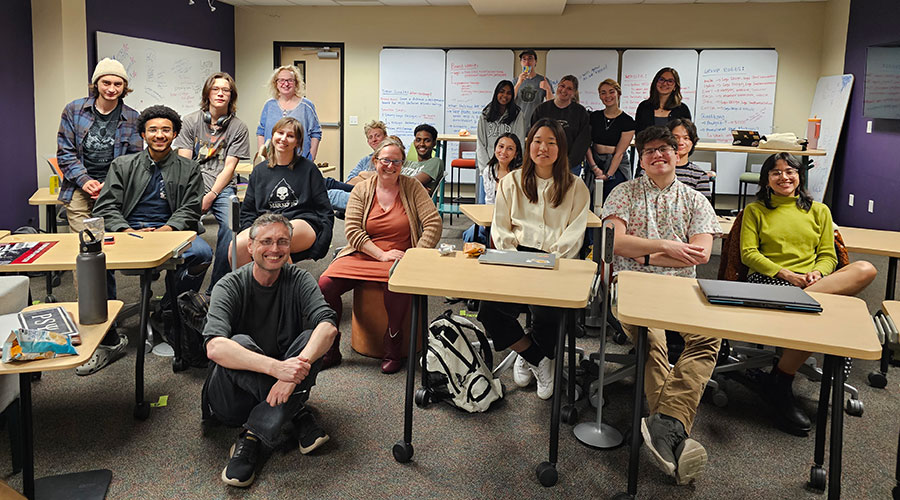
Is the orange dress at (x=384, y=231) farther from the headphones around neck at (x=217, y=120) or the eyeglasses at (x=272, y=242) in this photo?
the headphones around neck at (x=217, y=120)

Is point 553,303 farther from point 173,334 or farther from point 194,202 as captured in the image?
point 194,202

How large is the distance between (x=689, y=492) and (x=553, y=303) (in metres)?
0.76

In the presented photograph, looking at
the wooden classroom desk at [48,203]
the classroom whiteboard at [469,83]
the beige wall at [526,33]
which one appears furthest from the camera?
the classroom whiteboard at [469,83]

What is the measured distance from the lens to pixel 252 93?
29.5 ft

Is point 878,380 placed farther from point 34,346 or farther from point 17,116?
point 17,116

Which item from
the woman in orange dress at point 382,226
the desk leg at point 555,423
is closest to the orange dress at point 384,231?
the woman in orange dress at point 382,226

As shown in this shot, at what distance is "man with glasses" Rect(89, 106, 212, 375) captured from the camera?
350 centimetres

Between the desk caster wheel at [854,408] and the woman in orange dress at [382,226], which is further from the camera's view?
the woman in orange dress at [382,226]

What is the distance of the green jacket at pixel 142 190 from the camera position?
3490 mm

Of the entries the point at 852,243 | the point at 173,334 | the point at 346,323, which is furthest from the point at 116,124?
the point at 852,243

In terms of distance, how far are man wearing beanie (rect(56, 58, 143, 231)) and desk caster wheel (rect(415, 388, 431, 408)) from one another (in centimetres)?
219

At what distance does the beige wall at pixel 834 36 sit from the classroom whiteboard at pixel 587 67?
2261mm

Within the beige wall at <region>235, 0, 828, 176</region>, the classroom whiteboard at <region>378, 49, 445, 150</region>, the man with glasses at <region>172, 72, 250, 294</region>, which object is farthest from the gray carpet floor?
the classroom whiteboard at <region>378, 49, 445, 150</region>

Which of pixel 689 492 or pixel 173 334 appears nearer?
pixel 689 492
